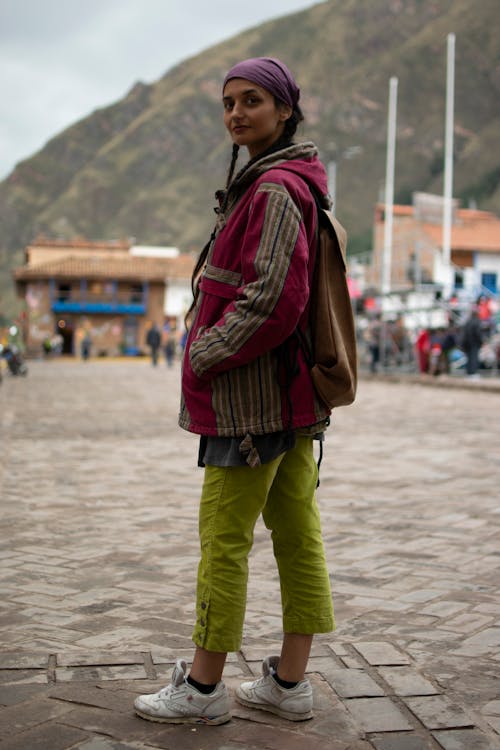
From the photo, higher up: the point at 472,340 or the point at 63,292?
the point at 63,292

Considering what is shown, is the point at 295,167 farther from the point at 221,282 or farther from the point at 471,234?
the point at 471,234

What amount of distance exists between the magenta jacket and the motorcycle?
2428 cm

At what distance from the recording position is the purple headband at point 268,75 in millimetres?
2682

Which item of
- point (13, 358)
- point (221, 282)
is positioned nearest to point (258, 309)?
point (221, 282)

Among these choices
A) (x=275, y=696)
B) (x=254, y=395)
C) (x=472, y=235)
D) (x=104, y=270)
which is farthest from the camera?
(x=104, y=270)

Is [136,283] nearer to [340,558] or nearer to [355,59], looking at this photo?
[340,558]

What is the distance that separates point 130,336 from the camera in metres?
67.6

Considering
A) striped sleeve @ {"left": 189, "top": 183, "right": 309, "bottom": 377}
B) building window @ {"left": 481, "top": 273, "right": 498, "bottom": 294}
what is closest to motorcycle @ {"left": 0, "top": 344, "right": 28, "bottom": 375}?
striped sleeve @ {"left": 189, "top": 183, "right": 309, "bottom": 377}

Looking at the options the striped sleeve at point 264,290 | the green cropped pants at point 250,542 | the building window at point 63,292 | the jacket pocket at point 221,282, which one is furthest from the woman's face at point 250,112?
the building window at point 63,292

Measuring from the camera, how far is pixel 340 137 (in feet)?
528

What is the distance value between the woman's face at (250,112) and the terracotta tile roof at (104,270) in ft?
208

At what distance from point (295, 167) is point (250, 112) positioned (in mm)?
206

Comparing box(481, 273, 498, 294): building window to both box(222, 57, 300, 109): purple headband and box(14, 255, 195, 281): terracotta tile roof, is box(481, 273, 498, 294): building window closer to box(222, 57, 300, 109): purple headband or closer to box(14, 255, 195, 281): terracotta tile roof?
box(14, 255, 195, 281): terracotta tile roof

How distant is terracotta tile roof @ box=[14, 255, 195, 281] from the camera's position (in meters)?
66.0
